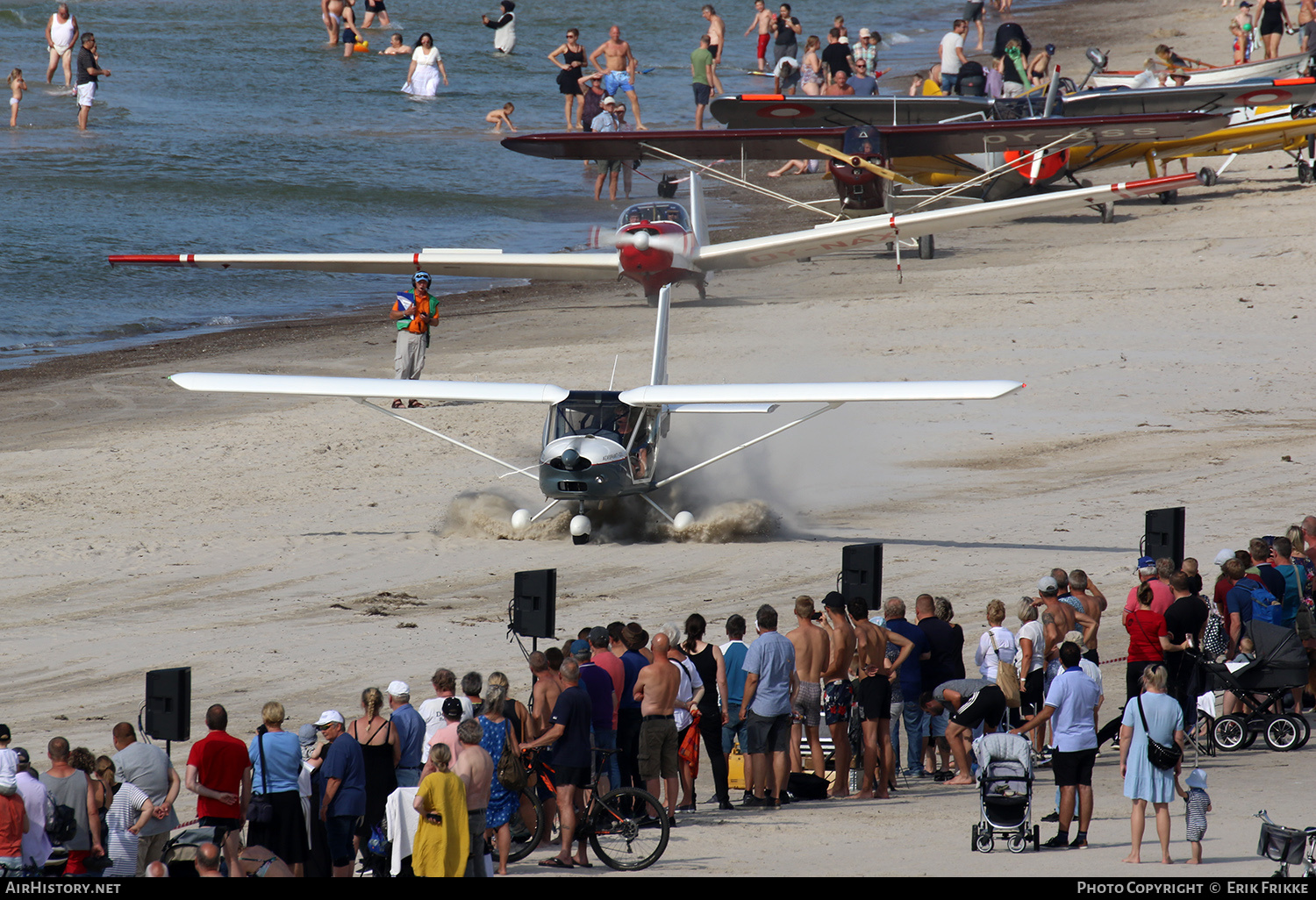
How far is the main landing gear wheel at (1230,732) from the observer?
10.5 metres

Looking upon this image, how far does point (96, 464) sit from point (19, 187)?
2014 centimetres

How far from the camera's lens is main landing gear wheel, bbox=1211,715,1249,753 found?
10469 millimetres

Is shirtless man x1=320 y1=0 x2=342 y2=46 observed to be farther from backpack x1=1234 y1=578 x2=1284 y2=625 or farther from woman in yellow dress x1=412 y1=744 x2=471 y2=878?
woman in yellow dress x1=412 y1=744 x2=471 y2=878

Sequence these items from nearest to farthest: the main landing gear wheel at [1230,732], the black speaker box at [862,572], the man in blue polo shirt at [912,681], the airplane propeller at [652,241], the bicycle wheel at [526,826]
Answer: the bicycle wheel at [526,826] → the man in blue polo shirt at [912,681] → the main landing gear wheel at [1230,732] → the black speaker box at [862,572] → the airplane propeller at [652,241]

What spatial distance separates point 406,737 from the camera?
8.03 metres

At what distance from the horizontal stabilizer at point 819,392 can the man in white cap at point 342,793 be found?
7711mm

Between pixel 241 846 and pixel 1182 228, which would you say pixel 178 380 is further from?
pixel 1182 228

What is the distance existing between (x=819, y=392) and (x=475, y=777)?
26.5 feet

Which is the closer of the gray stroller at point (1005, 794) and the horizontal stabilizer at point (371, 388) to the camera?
the gray stroller at point (1005, 794)

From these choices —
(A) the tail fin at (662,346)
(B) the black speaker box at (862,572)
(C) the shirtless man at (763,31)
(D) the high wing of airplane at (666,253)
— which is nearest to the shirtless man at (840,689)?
(B) the black speaker box at (862,572)

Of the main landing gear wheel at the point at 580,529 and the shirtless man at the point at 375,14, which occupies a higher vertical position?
the shirtless man at the point at 375,14

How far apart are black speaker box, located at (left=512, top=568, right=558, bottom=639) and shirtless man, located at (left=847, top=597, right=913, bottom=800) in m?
2.05

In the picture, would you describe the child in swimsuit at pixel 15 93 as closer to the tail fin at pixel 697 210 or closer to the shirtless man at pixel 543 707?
the tail fin at pixel 697 210

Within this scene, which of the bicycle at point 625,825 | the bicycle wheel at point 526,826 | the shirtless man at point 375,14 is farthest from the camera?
the shirtless man at point 375,14
